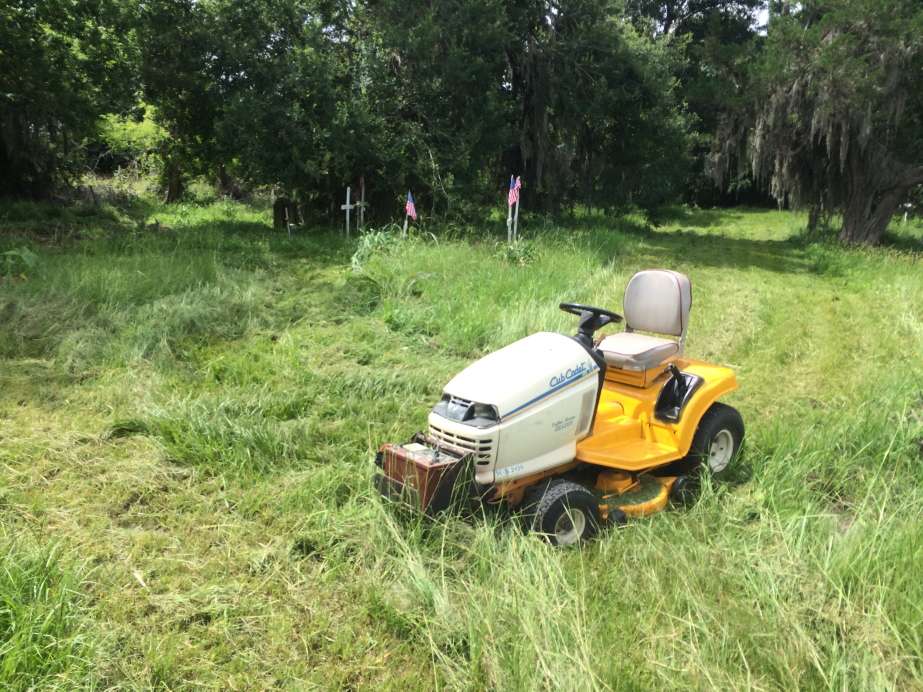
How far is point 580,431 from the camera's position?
3295 millimetres

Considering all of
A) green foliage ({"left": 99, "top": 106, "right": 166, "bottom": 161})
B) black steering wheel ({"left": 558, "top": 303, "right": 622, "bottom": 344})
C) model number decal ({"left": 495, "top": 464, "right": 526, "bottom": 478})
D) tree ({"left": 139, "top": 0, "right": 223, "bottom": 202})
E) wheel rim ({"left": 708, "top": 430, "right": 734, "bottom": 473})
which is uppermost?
tree ({"left": 139, "top": 0, "right": 223, "bottom": 202})

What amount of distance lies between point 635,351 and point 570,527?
1.12m

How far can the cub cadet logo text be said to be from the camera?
10.2ft

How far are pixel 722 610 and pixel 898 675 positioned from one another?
0.57m

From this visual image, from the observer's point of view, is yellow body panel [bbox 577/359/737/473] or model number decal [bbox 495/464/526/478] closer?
model number decal [bbox 495/464/526/478]

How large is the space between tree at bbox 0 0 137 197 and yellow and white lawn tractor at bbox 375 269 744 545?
1116cm

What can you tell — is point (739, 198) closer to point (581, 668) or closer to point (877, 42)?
point (877, 42)

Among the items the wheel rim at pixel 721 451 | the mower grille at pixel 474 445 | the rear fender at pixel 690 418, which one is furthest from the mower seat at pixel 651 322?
the mower grille at pixel 474 445

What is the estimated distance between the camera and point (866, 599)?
2514 mm

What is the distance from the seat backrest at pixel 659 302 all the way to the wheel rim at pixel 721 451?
0.66 metres

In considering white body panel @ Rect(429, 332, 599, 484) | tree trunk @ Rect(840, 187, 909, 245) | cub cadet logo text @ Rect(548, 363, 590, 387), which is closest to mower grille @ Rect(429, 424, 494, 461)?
white body panel @ Rect(429, 332, 599, 484)

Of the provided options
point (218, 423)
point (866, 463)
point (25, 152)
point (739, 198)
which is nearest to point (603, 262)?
point (866, 463)

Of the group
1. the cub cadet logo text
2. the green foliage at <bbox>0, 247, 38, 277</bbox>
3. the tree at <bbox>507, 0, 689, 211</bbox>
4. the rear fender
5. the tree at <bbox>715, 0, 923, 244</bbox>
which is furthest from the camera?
the tree at <bbox>507, 0, 689, 211</bbox>

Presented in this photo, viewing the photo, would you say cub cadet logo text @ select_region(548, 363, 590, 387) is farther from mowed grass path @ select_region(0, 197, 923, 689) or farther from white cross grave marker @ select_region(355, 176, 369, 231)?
white cross grave marker @ select_region(355, 176, 369, 231)
